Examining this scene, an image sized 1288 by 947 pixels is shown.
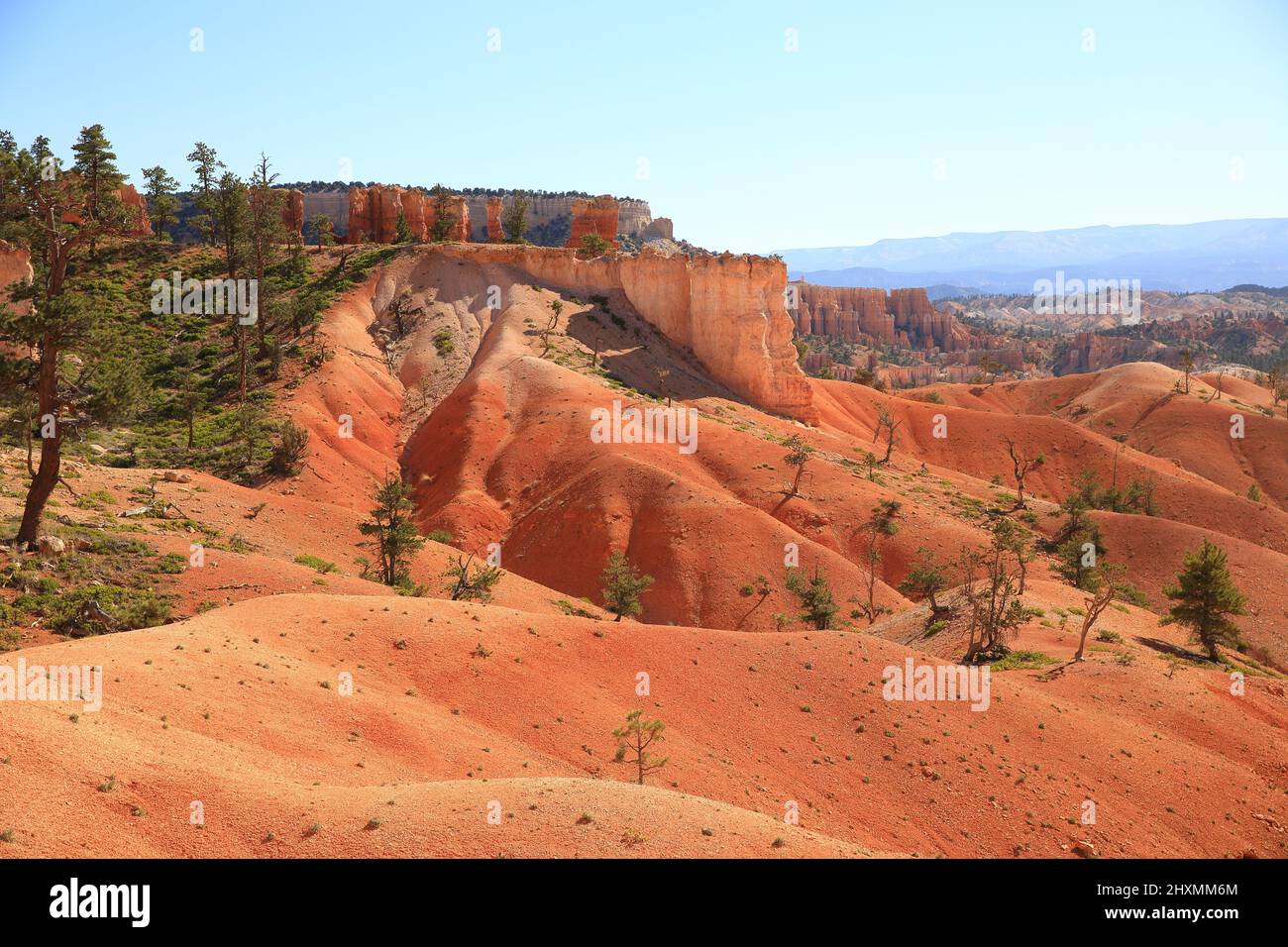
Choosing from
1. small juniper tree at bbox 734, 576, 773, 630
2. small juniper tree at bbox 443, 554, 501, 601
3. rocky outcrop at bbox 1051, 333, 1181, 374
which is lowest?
small juniper tree at bbox 734, 576, 773, 630

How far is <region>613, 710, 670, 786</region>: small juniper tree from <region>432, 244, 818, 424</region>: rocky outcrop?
5076 cm

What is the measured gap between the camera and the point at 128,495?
3347 centimetres

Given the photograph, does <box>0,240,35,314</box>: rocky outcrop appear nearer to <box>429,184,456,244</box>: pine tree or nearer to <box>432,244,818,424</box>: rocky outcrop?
<box>432,244,818,424</box>: rocky outcrop

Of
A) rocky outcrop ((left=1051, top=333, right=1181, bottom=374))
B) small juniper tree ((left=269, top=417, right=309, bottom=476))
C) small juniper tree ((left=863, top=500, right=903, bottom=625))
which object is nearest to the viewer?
small juniper tree ((left=863, top=500, right=903, bottom=625))

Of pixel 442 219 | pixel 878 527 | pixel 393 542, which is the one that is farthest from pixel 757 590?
pixel 442 219

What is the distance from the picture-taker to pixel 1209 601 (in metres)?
34.9

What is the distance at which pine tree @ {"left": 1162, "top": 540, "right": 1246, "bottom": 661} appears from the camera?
34688 millimetres

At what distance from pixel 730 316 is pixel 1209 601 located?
4185 centimetres

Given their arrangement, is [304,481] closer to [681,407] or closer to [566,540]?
[566,540]

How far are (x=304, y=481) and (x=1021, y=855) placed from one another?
38.3m

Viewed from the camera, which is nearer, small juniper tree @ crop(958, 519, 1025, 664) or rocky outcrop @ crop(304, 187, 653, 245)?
small juniper tree @ crop(958, 519, 1025, 664)

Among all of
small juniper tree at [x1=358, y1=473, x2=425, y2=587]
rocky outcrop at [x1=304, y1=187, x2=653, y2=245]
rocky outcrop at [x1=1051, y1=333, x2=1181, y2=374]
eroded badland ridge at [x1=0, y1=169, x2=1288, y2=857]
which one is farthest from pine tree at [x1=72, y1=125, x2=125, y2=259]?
rocky outcrop at [x1=1051, y1=333, x2=1181, y2=374]
